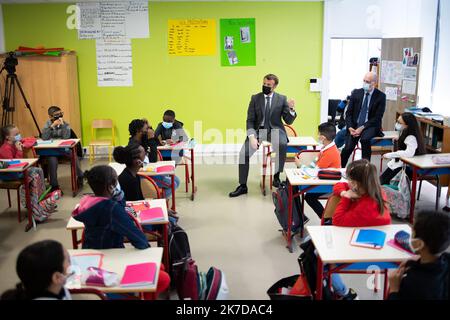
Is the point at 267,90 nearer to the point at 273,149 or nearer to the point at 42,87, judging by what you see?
the point at 273,149

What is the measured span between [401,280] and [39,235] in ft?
13.1

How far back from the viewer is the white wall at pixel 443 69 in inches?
310

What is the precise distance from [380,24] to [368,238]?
6.59 metres

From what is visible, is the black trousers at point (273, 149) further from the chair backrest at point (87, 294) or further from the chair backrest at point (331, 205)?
the chair backrest at point (87, 294)

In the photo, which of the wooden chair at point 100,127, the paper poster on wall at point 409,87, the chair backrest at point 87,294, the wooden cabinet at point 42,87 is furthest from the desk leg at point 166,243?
the paper poster on wall at point 409,87

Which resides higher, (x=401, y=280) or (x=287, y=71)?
(x=287, y=71)

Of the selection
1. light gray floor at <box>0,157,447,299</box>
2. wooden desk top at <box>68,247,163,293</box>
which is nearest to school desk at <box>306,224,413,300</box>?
light gray floor at <box>0,157,447,299</box>

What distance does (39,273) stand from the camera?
2.28 m

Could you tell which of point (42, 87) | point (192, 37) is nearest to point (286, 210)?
point (192, 37)

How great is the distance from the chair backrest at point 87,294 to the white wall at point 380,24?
22.5 feet
